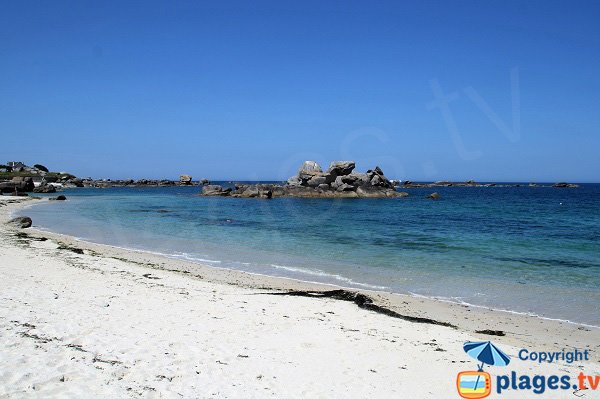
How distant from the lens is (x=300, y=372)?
6188 millimetres

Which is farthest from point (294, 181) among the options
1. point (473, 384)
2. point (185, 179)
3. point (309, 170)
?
point (185, 179)

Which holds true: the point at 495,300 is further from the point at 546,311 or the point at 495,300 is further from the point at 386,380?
the point at 386,380

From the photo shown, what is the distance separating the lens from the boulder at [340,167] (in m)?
71.4

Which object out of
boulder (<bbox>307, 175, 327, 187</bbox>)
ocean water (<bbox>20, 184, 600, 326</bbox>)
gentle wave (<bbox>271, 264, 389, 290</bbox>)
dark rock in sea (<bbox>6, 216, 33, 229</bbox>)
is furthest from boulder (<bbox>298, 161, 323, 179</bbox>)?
gentle wave (<bbox>271, 264, 389, 290</bbox>)

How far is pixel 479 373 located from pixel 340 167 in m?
65.6

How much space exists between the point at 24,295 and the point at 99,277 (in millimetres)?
3041

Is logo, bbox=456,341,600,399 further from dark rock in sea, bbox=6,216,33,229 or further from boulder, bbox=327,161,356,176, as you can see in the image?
boulder, bbox=327,161,356,176

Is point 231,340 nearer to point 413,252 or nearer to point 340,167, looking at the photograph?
point 413,252

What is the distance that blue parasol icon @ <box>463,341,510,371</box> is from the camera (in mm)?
6918

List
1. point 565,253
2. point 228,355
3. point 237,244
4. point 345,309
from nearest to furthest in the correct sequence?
point 228,355 → point 345,309 → point 565,253 → point 237,244

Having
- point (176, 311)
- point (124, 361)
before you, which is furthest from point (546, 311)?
point (124, 361)

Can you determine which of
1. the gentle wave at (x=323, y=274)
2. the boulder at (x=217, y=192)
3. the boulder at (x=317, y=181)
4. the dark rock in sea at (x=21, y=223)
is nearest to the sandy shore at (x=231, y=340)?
the gentle wave at (x=323, y=274)

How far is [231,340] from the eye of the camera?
7371 mm

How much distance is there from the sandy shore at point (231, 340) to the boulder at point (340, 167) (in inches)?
2356
